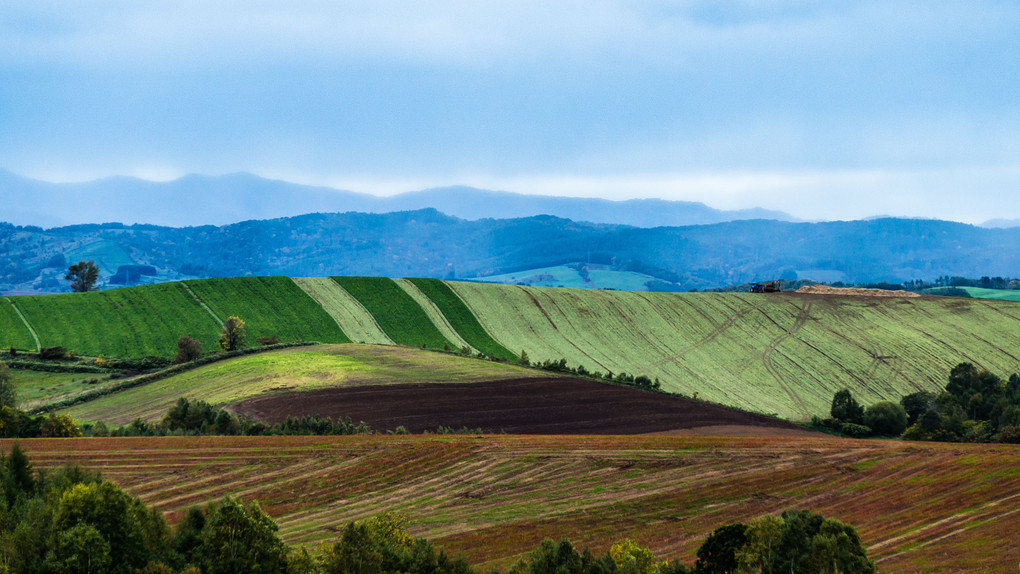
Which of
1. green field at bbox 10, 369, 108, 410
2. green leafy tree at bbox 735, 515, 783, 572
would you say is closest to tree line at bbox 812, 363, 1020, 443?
green leafy tree at bbox 735, 515, 783, 572

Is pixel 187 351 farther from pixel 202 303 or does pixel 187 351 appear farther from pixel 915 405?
pixel 915 405

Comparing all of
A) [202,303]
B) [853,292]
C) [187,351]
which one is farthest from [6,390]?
[853,292]

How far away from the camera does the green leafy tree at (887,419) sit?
77125mm

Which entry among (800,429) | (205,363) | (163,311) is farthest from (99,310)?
(800,429)

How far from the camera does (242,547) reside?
26859mm

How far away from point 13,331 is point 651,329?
288 feet

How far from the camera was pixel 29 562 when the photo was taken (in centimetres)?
2520

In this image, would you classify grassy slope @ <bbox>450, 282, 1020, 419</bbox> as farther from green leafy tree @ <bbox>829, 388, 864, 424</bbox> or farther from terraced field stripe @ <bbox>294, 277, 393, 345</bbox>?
terraced field stripe @ <bbox>294, 277, 393, 345</bbox>

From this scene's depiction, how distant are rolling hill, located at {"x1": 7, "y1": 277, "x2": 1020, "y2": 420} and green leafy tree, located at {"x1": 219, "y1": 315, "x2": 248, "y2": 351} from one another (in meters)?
2.67

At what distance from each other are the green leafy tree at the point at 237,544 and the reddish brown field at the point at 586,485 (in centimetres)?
840

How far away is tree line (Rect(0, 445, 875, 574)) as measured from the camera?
82.8 ft

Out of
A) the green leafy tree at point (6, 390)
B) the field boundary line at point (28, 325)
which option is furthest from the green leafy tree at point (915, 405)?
the field boundary line at point (28, 325)

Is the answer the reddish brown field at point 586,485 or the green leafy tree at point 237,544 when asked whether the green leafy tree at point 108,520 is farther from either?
the reddish brown field at point 586,485

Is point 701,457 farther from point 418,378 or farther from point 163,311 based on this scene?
point 163,311
